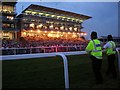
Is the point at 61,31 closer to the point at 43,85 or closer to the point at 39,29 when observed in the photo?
the point at 39,29

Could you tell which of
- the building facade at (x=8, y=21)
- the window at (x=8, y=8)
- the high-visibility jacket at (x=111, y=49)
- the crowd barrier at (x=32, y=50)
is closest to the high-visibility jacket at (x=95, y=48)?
the high-visibility jacket at (x=111, y=49)

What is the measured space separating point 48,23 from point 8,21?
1528 centimetres

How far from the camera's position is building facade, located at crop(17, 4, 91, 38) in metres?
55.5

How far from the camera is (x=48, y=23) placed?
62594mm

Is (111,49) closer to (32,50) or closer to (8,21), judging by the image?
(32,50)

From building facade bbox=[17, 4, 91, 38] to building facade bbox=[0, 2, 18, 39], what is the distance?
233 cm

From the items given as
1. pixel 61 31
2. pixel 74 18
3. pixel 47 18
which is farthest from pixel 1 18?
pixel 74 18

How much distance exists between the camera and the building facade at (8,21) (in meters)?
49.2

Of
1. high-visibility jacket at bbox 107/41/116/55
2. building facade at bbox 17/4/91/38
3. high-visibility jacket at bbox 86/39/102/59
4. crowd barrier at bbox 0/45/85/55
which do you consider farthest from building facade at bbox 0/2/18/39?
high-visibility jacket at bbox 86/39/102/59

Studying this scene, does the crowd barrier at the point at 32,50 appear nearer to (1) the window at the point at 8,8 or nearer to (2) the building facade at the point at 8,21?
(2) the building facade at the point at 8,21

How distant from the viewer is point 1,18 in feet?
159

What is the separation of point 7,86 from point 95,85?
2506 mm

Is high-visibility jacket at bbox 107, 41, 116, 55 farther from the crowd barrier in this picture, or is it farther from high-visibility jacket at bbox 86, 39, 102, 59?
the crowd barrier

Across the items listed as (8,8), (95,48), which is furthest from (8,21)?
(95,48)
